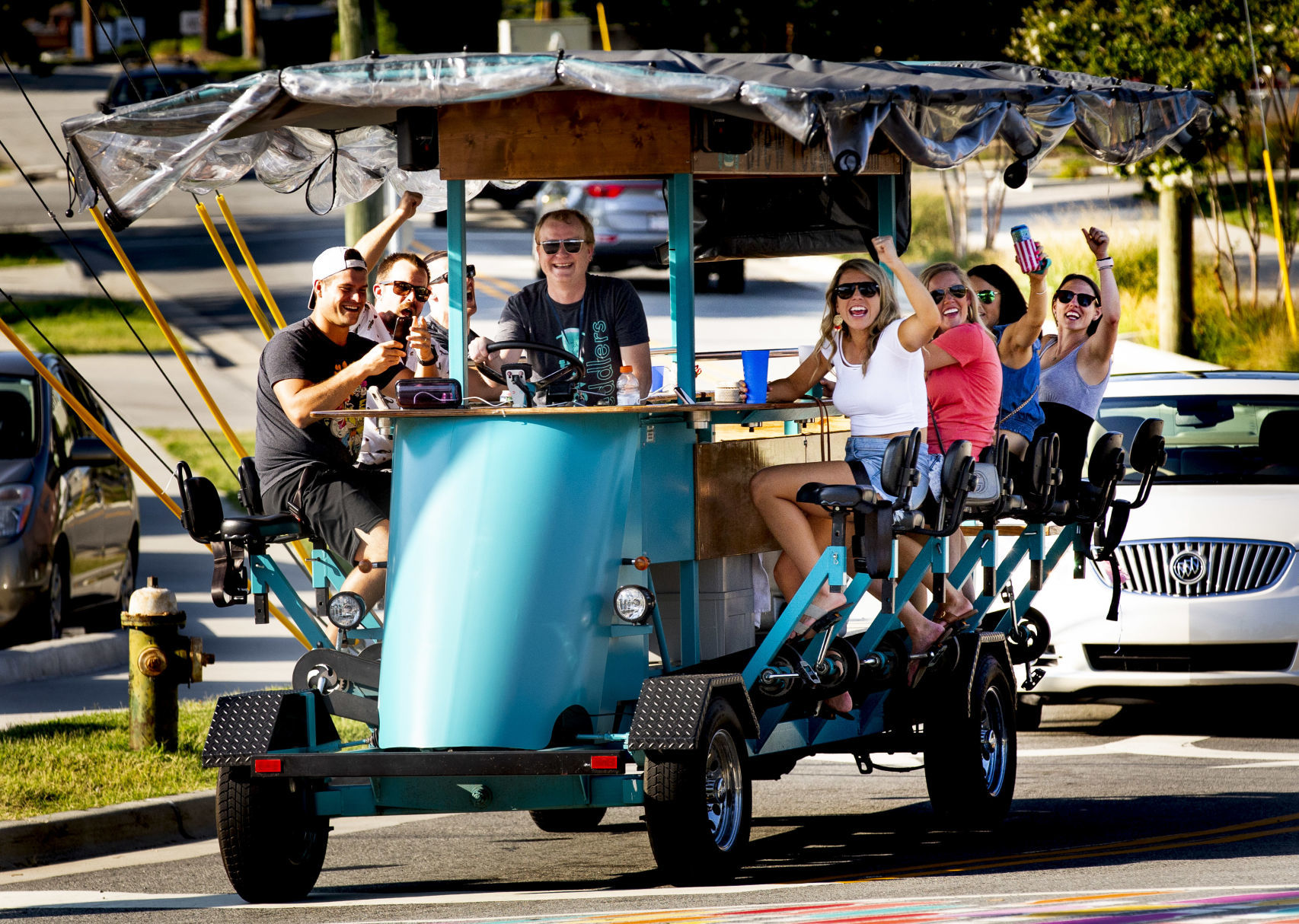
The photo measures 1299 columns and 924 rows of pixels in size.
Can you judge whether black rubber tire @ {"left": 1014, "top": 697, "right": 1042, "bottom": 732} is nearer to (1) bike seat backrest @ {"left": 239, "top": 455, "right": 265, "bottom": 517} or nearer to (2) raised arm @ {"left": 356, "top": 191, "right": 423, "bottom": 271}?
(2) raised arm @ {"left": 356, "top": 191, "right": 423, "bottom": 271}

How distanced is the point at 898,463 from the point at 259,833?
257cm

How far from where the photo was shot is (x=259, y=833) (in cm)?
703

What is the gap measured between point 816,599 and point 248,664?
5.31 meters

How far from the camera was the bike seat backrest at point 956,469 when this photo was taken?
307 inches

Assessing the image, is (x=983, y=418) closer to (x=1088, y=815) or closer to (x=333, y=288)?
(x=1088, y=815)

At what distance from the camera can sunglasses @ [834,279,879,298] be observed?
7.93 m

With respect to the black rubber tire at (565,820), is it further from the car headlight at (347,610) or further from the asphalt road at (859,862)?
the car headlight at (347,610)

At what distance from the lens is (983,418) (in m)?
8.50

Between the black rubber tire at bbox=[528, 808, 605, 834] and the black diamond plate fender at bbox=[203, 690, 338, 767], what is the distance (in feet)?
5.71

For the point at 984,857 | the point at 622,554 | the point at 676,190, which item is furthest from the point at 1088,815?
the point at 676,190

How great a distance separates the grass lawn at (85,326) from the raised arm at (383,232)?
50.8ft

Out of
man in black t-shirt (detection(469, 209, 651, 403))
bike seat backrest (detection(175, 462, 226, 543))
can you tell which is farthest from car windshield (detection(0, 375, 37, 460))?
man in black t-shirt (detection(469, 209, 651, 403))

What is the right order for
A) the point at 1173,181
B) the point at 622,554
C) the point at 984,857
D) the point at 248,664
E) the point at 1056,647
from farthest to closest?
the point at 1173,181, the point at 248,664, the point at 1056,647, the point at 984,857, the point at 622,554

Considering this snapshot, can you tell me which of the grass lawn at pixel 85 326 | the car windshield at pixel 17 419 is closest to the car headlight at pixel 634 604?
the car windshield at pixel 17 419
